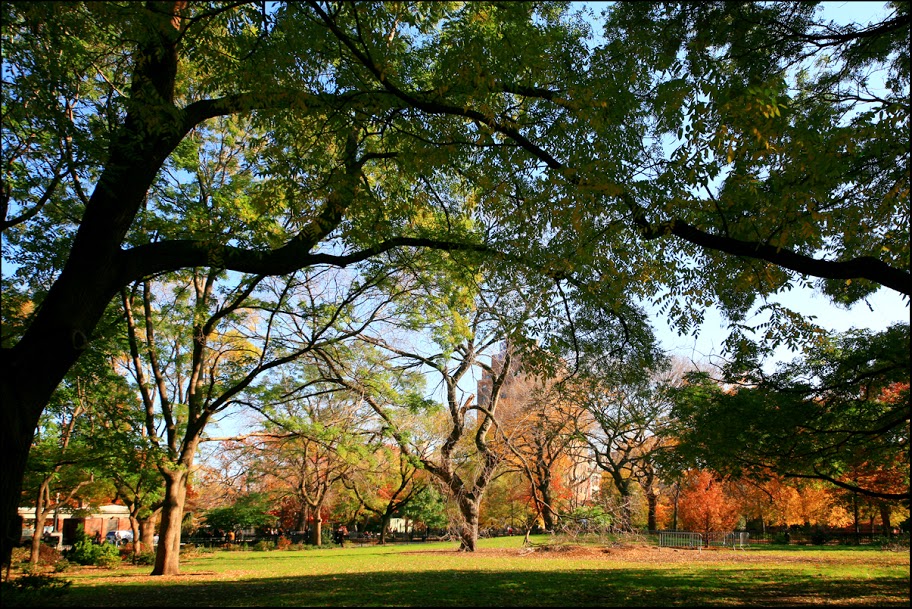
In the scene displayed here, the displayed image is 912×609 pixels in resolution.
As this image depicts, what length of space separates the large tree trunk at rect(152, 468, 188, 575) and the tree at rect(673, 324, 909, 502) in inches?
495

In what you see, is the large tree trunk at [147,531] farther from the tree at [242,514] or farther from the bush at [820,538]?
the bush at [820,538]

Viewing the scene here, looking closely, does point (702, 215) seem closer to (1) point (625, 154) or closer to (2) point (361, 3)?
(1) point (625, 154)

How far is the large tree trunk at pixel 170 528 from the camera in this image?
50.9 ft

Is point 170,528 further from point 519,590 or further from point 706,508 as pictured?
Answer: point 706,508

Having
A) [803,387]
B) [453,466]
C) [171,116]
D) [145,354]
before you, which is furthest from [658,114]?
[453,466]

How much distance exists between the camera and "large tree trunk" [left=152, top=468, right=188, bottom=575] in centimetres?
1551

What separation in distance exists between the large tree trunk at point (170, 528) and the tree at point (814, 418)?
1258 cm

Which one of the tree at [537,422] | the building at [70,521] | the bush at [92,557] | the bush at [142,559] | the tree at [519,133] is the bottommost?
the building at [70,521]

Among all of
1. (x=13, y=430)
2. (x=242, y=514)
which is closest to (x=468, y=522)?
(x=13, y=430)

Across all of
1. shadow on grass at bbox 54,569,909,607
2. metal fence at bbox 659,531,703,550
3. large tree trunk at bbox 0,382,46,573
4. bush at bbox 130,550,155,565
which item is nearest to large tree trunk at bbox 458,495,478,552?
metal fence at bbox 659,531,703,550

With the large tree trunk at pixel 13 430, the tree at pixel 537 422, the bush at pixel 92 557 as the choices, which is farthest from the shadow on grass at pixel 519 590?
the tree at pixel 537 422

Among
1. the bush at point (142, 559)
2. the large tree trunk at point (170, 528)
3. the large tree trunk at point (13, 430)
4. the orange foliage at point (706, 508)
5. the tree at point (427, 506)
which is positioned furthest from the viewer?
the tree at point (427, 506)

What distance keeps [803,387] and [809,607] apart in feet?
12.3

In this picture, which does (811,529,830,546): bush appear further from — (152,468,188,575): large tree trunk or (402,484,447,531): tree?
(152,468,188,575): large tree trunk
